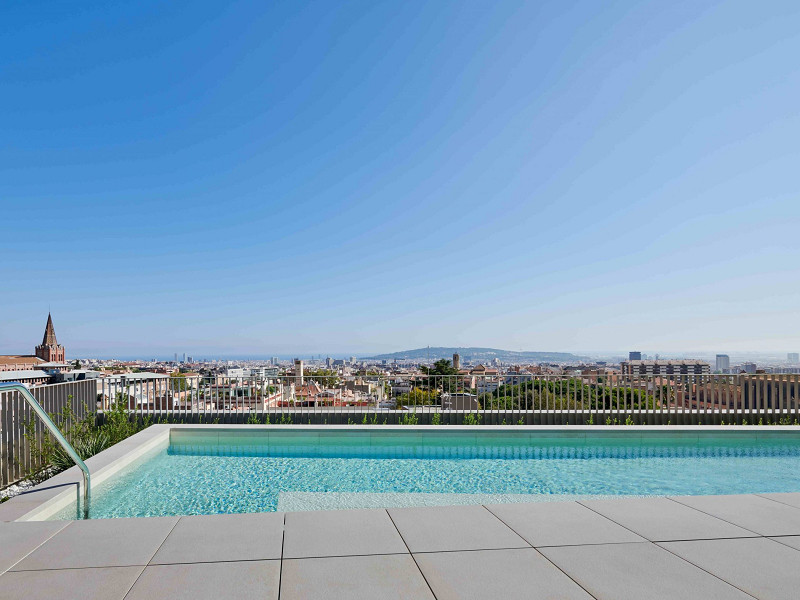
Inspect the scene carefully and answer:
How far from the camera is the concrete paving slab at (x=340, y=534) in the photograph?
2582mm

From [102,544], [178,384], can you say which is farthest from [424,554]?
[178,384]

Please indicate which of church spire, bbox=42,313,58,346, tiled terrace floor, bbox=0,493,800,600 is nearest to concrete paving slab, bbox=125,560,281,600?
tiled terrace floor, bbox=0,493,800,600

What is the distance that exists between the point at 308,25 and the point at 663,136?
9413 millimetres

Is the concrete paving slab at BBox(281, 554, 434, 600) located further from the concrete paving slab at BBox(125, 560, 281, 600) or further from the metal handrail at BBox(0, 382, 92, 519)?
the metal handrail at BBox(0, 382, 92, 519)

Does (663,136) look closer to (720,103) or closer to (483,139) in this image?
(720,103)

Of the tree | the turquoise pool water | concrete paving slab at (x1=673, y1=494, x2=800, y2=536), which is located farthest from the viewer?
the tree

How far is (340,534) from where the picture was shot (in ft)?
9.23

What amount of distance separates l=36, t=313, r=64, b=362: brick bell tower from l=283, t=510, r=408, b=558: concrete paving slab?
10365cm

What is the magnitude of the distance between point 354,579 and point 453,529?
2.78 ft

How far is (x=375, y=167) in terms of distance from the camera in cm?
1806

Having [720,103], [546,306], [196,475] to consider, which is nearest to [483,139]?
[720,103]

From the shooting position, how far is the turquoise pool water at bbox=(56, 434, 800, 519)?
15.4 feet

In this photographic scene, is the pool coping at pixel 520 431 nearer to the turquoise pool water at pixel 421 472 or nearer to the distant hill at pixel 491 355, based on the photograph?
Answer: the turquoise pool water at pixel 421 472

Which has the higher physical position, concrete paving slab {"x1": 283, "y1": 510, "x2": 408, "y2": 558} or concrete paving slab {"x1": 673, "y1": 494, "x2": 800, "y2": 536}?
concrete paving slab {"x1": 283, "y1": 510, "x2": 408, "y2": 558}
